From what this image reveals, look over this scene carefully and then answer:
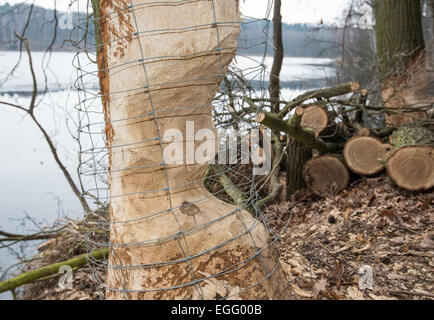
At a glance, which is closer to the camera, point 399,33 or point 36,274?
point 36,274

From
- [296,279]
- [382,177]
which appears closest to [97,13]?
[296,279]

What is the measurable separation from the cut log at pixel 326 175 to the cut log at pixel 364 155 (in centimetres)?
12

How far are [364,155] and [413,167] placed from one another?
0.70 meters

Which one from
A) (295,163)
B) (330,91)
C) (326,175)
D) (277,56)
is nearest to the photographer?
(330,91)

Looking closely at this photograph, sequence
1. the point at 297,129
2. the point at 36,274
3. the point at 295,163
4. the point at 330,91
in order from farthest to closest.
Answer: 1. the point at 295,163
2. the point at 330,91
3. the point at 297,129
4. the point at 36,274

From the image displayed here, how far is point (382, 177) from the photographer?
438 cm

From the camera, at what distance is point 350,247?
2891 mm

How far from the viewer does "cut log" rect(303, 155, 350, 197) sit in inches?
177

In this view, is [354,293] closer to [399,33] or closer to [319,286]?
[319,286]

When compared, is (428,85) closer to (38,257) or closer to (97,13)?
(97,13)

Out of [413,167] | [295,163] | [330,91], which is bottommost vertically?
[295,163]

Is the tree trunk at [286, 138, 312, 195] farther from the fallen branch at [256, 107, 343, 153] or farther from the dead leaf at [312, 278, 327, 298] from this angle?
the dead leaf at [312, 278, 327, 298]

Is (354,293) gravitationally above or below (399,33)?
below

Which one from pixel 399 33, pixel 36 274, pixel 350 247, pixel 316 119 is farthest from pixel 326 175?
pixel 36 274
